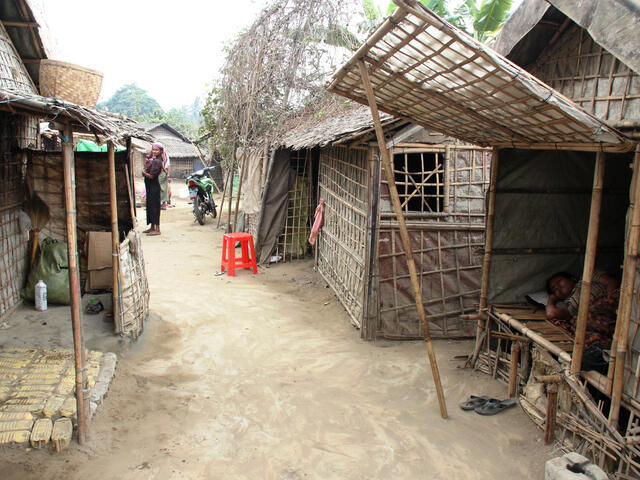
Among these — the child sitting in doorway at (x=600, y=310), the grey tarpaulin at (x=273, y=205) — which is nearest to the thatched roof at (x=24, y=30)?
the grey tarpaulin at (x=273, y=205)

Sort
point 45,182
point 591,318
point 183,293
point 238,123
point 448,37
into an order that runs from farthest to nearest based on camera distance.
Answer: point 238,123
point 183,293
point 45,182
point 591,318
point 448,37

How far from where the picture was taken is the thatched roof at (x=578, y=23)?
2701 millimetres

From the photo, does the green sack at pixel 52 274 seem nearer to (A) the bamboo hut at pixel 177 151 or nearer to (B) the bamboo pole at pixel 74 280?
(B) the bamboo pole at pixel 74 280

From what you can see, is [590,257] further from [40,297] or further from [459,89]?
[40,297]

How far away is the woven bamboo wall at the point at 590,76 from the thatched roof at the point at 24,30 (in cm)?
522

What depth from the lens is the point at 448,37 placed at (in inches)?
105

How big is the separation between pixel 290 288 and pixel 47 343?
13.8 feet

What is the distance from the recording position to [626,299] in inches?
116

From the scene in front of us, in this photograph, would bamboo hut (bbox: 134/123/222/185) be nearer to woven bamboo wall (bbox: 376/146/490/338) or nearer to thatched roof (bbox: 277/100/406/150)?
thatched roof (bbox: 277/100/406/150)

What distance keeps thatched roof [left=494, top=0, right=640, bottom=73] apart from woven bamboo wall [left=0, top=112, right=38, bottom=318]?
5208 mm

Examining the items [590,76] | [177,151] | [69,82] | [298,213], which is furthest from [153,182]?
[177,151]

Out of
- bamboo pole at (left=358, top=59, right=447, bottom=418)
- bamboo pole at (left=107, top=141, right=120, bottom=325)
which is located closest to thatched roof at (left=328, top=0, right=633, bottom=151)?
bamboo pole at (left=358, top=59, right=447, bottom=418)

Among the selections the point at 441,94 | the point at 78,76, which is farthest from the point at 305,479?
the point at 78,76

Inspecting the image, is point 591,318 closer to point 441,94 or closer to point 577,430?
point 577,430
